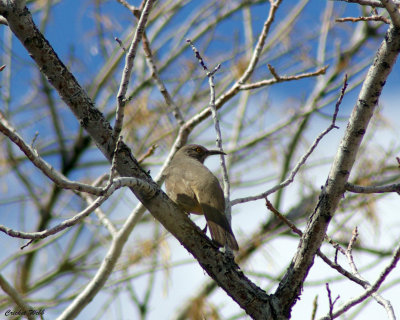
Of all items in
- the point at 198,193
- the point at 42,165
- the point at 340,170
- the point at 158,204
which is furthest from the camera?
the point at 198,193

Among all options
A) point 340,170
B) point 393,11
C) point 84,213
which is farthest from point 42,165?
point 393,11

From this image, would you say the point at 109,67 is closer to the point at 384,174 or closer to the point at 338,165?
the point at 384,174

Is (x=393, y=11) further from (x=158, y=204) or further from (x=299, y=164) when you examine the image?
(x=158, y=204)

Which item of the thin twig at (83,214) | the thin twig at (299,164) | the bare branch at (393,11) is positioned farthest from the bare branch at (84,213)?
the bare branch at (393,11)

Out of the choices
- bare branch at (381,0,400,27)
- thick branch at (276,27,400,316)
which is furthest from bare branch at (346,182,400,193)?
bare branch at (381,0,400,27)

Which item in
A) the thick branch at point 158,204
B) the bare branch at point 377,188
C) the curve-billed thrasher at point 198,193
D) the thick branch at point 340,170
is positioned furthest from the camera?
the curve-billed thrasher at point 198,193

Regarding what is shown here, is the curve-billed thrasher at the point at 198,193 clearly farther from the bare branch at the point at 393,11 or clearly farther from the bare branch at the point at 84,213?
the bare branch at the point at 393,11

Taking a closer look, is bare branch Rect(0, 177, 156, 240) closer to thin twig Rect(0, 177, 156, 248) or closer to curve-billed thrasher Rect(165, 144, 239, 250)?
thin twig Rect(0, 177, 156, 248)

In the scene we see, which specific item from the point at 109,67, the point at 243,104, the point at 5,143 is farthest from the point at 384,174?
the point at 5,143

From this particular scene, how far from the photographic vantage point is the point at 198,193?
5688mm

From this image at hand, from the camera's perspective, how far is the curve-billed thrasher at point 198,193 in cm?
507

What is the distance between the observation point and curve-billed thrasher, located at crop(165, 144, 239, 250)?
5.07m

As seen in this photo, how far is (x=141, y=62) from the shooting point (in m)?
12.0

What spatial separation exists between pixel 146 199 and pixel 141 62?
8.52m
